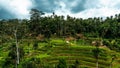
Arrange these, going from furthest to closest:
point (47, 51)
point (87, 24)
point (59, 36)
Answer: point (87, 24) → point (59, 36) → point (47, 51)

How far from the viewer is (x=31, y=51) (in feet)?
404

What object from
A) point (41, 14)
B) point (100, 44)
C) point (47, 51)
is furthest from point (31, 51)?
point (41, 14)

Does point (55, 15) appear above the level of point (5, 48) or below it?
above

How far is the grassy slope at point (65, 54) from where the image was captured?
10594 centimetres

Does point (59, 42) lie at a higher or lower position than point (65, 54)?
higher

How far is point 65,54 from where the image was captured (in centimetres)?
11769

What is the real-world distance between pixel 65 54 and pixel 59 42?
21203 mm

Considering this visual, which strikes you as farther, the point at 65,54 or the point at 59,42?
the point at 59,42

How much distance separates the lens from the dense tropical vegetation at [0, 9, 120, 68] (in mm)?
106812

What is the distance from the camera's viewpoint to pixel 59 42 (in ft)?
454

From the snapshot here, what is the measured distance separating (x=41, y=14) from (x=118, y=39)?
57.3 meters

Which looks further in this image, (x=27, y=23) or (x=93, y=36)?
(x=27, y=23)

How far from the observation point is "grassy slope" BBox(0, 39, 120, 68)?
106 m

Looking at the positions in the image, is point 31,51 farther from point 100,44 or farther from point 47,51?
point 100,44
